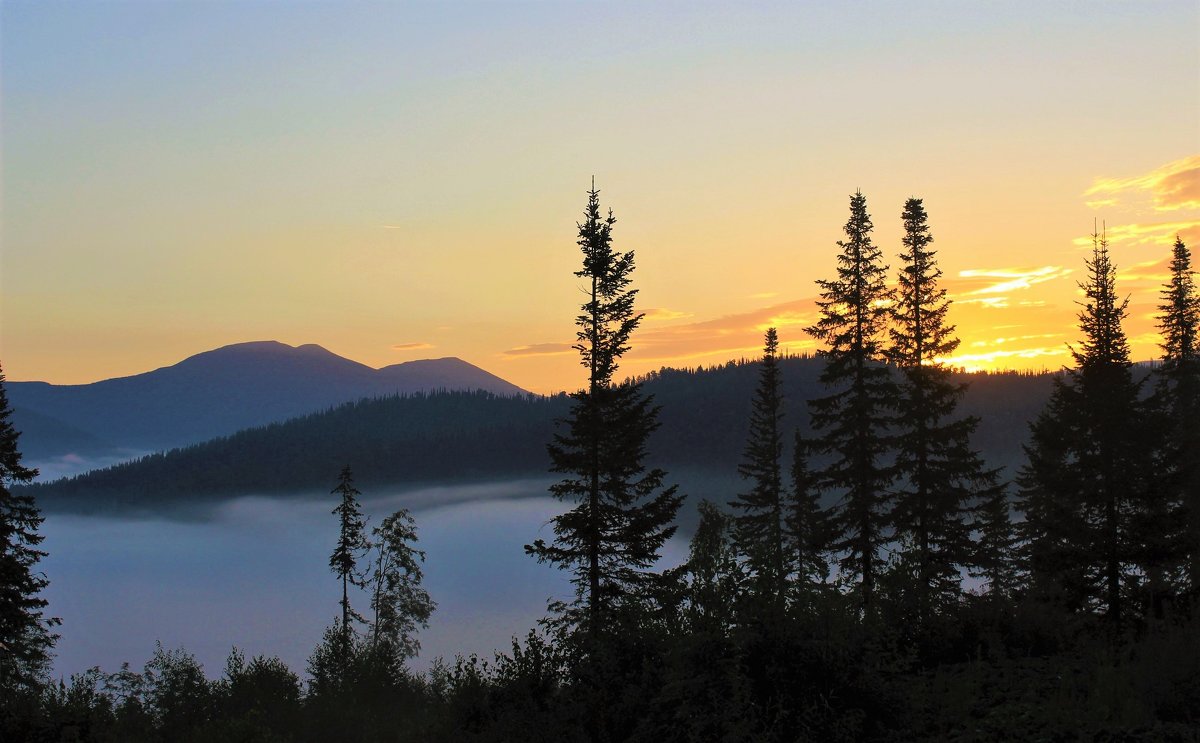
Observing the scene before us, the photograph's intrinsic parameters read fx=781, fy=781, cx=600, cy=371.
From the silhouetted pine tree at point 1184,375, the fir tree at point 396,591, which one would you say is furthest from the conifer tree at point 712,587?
the fir tree at point 396,591

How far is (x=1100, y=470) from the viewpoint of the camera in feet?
79.0

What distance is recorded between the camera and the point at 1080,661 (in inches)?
494

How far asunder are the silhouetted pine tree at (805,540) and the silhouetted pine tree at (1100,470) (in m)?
7.36

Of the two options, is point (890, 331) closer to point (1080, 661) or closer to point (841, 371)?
point (841, 371)

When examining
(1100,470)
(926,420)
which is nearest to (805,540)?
(926,420)

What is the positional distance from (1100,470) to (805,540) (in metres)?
16.1

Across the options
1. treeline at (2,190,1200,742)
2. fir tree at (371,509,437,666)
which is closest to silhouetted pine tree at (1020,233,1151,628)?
treeline at (2,190,1200,742)

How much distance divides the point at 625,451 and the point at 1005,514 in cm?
2934

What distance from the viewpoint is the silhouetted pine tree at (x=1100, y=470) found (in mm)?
23766

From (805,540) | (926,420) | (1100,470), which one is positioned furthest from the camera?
(805,540)

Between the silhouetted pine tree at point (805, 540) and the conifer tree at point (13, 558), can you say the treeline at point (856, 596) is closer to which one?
the silhouetted pine tree at point (805, 540)

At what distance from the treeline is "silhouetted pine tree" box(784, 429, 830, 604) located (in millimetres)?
102

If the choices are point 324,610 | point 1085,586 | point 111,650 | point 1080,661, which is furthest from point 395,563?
point 111,650

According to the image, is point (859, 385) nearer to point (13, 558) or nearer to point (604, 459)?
point (604, 459)
